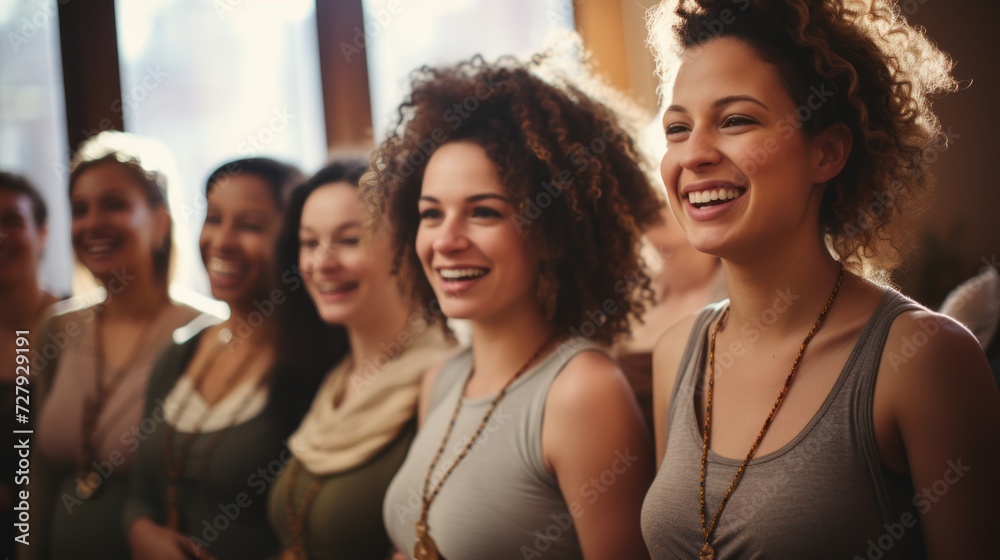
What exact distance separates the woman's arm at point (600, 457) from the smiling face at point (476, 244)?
26 centimetres

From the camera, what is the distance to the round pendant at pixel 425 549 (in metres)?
1.71

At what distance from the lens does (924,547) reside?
3.88 feet

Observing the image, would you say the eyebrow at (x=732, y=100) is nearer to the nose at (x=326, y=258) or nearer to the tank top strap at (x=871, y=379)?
the tank top strap at (x=871, y=379)

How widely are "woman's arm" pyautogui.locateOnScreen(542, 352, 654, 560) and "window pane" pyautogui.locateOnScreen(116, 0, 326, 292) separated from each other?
7.44 feet

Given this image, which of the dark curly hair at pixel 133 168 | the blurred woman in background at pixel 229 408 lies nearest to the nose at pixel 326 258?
the blurred woman in background at pixel 229 408

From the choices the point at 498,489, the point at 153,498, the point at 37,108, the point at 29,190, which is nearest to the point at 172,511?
the point at 153,498

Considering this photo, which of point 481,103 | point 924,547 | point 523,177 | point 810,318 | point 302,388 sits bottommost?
point 924,547

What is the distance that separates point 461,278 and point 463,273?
12 millimetres

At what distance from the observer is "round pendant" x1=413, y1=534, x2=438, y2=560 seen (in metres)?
1.71

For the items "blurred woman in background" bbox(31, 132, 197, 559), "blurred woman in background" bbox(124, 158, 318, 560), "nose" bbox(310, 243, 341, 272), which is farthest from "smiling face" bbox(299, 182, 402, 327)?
"blurred woman in background" bbox(31, 132, 197, 559)

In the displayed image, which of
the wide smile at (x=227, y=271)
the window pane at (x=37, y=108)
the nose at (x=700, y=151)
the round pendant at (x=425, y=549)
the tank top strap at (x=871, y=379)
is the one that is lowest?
the round pendant at (x=425, y=549)

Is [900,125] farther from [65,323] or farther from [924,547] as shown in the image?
[65,323]

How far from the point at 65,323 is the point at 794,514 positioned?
2.66 m

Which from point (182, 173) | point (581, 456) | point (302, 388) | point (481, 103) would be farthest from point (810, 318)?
point (182, 173)
